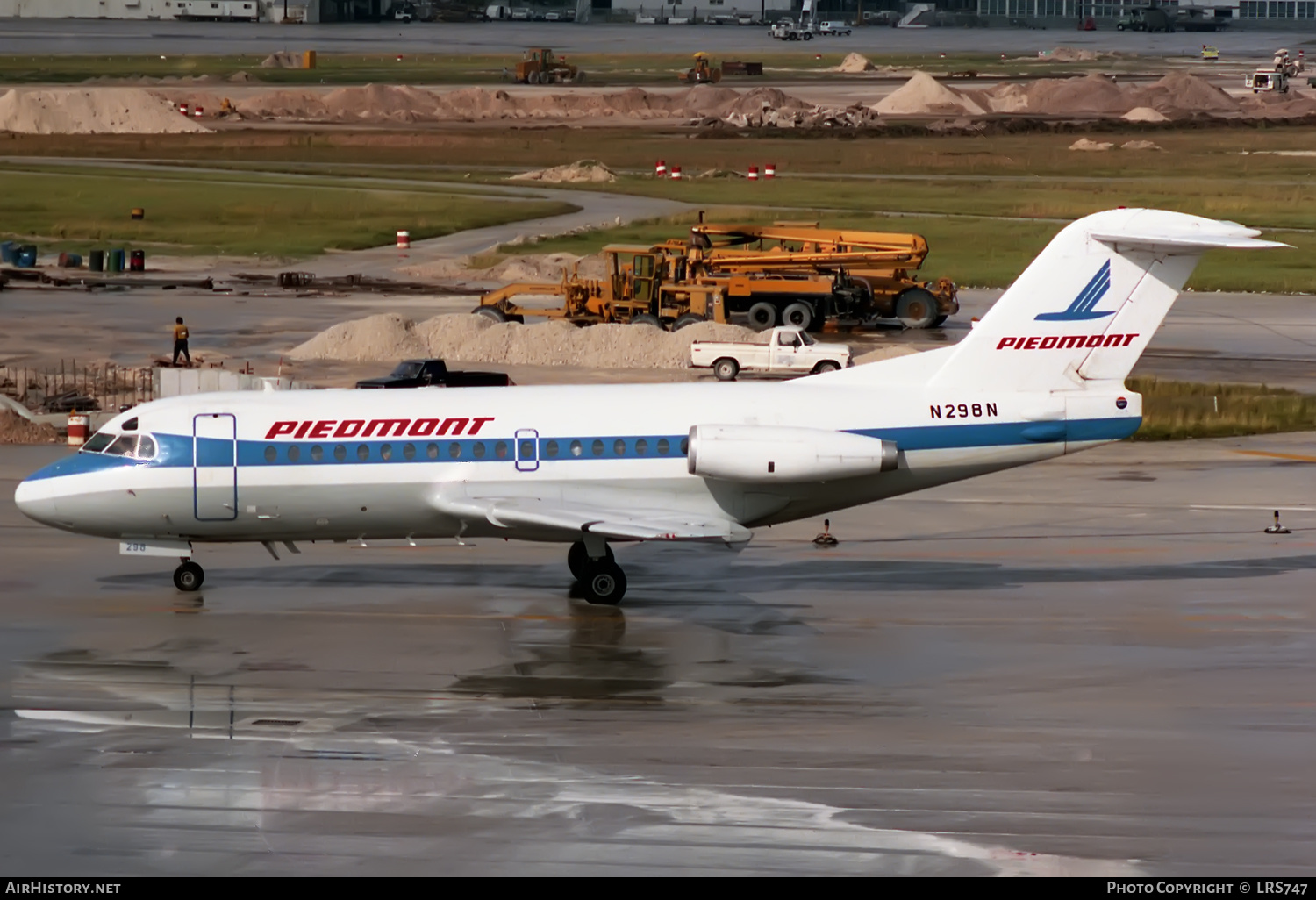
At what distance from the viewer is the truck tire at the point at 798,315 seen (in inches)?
2359

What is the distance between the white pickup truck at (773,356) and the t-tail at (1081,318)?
2243 centimetres

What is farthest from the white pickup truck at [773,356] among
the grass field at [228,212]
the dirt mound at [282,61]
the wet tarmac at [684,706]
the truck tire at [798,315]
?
the dirt mound at [282,61]

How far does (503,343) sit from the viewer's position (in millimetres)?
53250

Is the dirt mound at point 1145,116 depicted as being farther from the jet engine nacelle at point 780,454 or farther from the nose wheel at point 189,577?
the nose wheel at point 189,577

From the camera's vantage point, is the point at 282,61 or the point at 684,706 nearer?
the point at 684,706

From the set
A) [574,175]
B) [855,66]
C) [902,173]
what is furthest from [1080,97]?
[574,175]

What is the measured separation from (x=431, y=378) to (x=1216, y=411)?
19.5 metres

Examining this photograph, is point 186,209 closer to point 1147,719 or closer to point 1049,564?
point 1049,564

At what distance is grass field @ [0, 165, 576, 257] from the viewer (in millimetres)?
81500

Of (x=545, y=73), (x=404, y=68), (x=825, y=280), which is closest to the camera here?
(x=825, y=280)

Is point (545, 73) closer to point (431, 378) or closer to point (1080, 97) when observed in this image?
point (1080, 97)

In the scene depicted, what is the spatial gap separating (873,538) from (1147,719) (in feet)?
37.0

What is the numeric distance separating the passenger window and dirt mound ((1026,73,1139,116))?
130 meters
